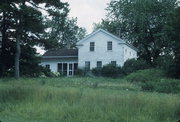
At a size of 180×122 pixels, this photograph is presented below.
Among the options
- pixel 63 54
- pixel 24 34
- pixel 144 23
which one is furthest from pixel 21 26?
pixel 144 23

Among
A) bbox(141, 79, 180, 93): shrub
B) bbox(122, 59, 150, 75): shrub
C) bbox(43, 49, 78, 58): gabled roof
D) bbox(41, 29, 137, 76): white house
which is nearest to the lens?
bbox(141, 79, 180, 93): shrub

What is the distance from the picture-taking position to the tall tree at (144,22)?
224 ft

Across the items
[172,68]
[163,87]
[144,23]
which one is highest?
[144,23]

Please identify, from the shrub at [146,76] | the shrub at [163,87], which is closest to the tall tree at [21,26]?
the shrub at [146,76]

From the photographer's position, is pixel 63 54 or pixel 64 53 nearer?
pixel 63 54

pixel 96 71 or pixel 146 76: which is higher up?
pixel 96 71

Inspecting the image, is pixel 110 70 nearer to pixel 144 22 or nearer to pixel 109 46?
pixel 109 46

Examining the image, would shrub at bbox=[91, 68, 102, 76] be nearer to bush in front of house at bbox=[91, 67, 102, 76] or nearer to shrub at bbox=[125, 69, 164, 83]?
bush in front of house at bbox=[91, 67, 102, 76]

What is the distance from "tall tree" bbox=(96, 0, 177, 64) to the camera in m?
68.2

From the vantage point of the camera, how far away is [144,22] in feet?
227

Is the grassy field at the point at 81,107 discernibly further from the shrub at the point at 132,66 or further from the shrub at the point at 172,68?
the shrub at the point at 132,66

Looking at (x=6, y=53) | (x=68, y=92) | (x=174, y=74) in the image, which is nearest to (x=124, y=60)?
(x=174, y=74)

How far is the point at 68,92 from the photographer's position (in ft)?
66.0

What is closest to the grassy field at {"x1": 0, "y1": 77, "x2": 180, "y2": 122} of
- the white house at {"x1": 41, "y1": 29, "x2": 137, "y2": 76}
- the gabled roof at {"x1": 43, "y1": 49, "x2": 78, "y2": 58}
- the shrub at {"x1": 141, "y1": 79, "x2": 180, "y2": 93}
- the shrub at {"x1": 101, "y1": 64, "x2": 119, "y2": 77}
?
the shrub at {"x1": 141, "y1": 79, "x2": 180, "y2": 93}
